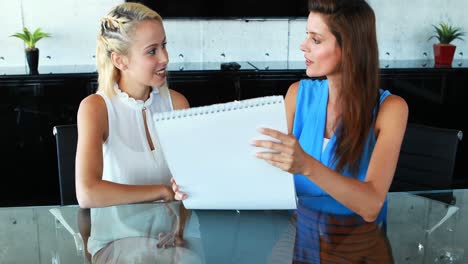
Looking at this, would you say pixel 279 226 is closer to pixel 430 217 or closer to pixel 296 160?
pixel 296 160

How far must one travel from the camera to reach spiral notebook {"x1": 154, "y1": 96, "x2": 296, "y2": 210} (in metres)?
1.26

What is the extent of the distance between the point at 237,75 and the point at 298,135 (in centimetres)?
174

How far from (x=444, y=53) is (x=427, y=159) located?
7.27ft

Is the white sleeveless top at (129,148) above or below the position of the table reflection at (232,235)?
above

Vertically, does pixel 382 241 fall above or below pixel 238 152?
below

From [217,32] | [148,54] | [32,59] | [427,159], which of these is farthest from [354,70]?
[32,59]

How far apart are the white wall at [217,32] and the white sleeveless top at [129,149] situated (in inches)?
79.9

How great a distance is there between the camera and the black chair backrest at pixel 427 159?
198cm

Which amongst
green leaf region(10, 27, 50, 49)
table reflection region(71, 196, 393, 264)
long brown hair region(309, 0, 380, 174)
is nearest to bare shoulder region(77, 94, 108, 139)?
table reflection region(71, 196, 393, 264)

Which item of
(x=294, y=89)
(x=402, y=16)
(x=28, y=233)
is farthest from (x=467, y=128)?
(x=28, y=233)

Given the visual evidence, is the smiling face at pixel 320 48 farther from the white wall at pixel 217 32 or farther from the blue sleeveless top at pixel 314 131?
the white wall at pixel 217 32

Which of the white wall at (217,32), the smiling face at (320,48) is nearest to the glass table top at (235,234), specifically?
the smiling face at (320,48)

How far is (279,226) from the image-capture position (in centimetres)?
151

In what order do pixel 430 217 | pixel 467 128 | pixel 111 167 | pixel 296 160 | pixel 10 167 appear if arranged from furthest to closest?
pixel 467 128
pixel 10 167
pixel 111 167
pixel 430 217
pixel 296 160
